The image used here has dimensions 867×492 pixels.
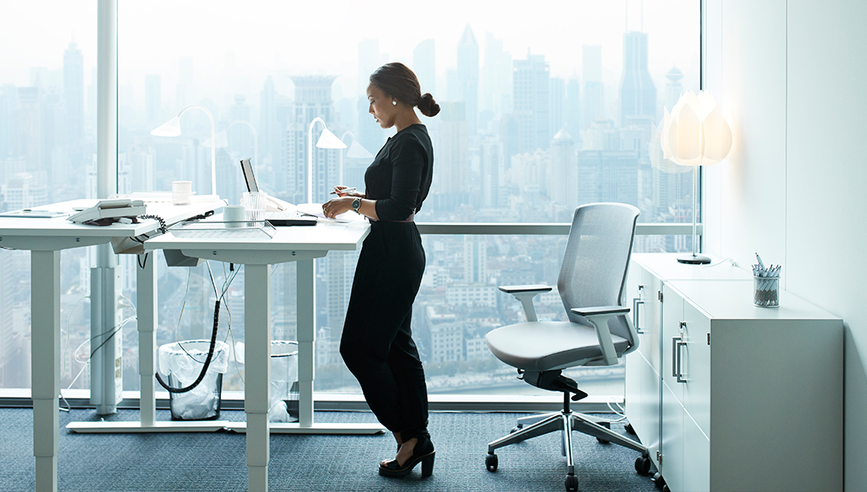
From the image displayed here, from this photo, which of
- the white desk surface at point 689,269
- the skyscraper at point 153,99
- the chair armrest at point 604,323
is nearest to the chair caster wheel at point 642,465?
the chair armrest at point 604,323

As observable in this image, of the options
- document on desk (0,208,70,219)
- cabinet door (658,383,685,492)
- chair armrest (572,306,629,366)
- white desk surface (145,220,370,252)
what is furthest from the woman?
document on desk (0,208,70,219)

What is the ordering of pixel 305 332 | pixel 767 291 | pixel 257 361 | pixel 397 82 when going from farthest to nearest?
pixel 305 332
pixel 397 82
pixel 257 361
pixel 767 291

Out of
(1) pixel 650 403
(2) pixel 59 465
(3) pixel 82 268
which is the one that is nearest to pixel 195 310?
(3) pixel 82 268

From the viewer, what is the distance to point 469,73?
11.4ft

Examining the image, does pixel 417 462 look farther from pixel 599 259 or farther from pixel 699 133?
pixel 699 133

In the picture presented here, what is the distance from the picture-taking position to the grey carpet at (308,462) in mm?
2674

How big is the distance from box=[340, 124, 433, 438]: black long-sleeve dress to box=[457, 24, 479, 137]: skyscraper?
85 centimetres

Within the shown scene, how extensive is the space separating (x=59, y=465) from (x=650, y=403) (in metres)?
2.40

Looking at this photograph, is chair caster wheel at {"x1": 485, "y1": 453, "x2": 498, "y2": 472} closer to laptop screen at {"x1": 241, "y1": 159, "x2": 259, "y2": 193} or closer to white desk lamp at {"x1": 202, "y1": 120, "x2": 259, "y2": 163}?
laptop screen at {"x1": 241, "y1": 159, "x2": 259, "y2": 193}

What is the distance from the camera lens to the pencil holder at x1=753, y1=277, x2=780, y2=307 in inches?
84.1

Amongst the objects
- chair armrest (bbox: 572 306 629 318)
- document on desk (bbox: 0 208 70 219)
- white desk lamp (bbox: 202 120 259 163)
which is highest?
white desk lamp (bbox: 202 120 259 163)

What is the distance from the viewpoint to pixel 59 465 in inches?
111

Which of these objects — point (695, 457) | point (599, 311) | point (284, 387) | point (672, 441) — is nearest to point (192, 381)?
point (284, 387)

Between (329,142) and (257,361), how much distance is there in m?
1.32
